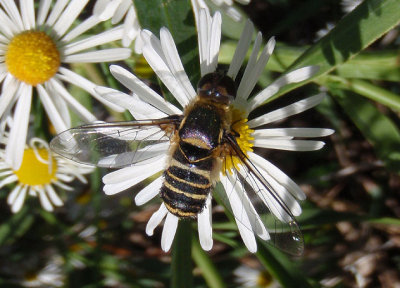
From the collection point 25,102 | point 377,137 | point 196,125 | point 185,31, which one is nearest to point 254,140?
point 196,125

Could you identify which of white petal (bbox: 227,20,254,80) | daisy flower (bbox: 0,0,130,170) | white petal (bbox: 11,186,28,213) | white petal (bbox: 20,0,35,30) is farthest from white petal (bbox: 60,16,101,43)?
white petal (bbox: 11,186,28,213)

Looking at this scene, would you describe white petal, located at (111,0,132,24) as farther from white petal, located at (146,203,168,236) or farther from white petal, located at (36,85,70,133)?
white petal, located at (146,203,168,236)

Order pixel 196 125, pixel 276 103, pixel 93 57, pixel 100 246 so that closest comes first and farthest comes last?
pixel 196 125 < pixel 93 57 < pixel 276 103 < pixel 100 246

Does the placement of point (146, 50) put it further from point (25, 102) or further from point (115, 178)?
point (25, 102)

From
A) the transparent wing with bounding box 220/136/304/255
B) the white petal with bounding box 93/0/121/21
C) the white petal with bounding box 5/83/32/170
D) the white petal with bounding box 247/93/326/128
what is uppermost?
the white petal with bounding box 93/0/121/21

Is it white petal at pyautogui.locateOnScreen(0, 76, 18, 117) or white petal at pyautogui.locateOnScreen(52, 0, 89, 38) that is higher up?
white petal at pyautogui.locateOnScreen(52, 0, 89, 38)

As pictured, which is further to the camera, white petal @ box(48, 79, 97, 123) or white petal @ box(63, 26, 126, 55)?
white petal @ box(48, 79, 97, 123)
